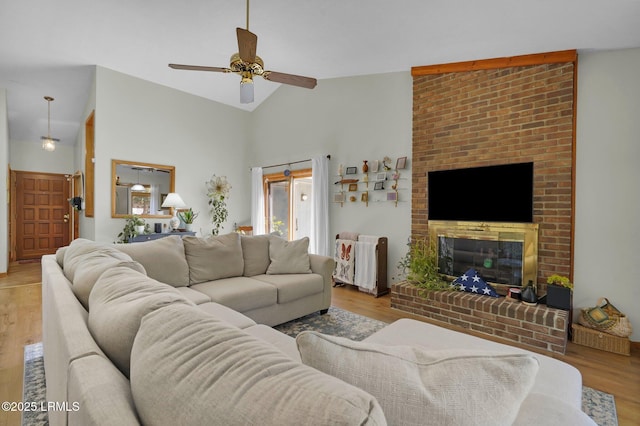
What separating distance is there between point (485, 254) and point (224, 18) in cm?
385

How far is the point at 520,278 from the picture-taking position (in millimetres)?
3172

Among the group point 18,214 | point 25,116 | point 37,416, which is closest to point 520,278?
point 37,416

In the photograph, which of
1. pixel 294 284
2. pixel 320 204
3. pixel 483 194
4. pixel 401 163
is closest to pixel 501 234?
pixel 483 194

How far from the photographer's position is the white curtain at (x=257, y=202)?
6191 millimetres

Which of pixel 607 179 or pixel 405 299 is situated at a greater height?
pixel 607 179

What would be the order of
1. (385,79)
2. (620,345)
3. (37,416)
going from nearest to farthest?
1. (37,416)
2. (620,345)
3. (385,79)

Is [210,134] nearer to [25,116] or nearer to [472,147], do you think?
[25,116]

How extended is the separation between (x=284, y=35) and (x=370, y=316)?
328cm

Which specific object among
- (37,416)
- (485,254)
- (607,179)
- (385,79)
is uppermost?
(385,79)

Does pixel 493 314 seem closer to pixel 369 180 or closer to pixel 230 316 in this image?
pixel 369 180

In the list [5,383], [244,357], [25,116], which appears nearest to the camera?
[244,357]

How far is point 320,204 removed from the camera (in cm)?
498

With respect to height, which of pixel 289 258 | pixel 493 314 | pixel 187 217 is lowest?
pixel 493 314

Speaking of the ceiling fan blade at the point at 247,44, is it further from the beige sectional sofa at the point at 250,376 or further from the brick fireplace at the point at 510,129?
the brick fireplace at the point at 510,129
